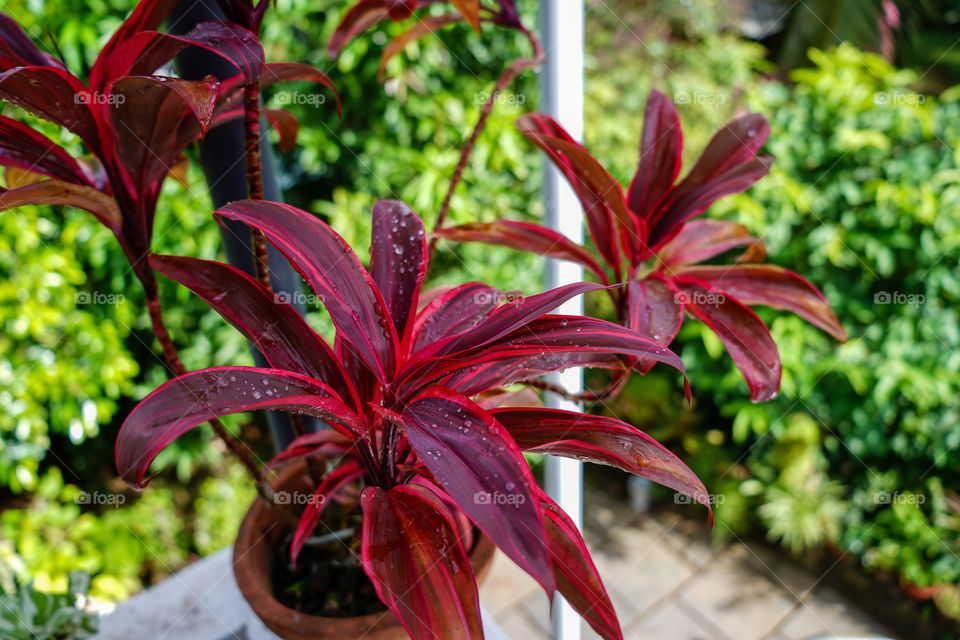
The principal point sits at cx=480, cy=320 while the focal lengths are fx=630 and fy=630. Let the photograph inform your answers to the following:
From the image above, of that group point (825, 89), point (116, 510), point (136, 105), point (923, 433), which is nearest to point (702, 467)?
point (923, 433)

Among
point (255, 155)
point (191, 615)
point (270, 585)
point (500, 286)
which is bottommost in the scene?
point (191, 615)

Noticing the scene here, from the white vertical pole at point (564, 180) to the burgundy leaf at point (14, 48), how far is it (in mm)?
611

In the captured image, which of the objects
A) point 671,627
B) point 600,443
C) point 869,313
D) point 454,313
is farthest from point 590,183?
point 671,627

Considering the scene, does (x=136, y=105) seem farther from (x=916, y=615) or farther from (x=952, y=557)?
(x=916, y=615)

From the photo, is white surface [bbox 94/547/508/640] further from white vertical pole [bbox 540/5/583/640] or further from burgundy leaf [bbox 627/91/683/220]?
burgundy leaf [bbox 627/91/683/220]

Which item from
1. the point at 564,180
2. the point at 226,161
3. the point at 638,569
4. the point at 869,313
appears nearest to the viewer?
the point at 226,161

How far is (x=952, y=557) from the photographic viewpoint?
2104 mm

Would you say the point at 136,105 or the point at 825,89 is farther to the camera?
the point at 825,89

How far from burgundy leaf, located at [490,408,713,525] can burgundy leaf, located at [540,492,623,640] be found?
0.06 m

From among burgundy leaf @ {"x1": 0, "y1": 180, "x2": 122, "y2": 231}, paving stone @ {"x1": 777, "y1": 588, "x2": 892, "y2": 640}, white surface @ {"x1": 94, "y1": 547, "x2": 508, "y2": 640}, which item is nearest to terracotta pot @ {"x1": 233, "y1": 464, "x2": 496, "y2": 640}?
white surface @ {"x1": 94, "y1": 547, "x2": 508, "y2": 640}

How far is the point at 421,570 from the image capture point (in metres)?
0.52

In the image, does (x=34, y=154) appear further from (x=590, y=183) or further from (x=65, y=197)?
(x=590, y=183)

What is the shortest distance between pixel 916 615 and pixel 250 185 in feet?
8.63

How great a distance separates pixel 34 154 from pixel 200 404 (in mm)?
387
